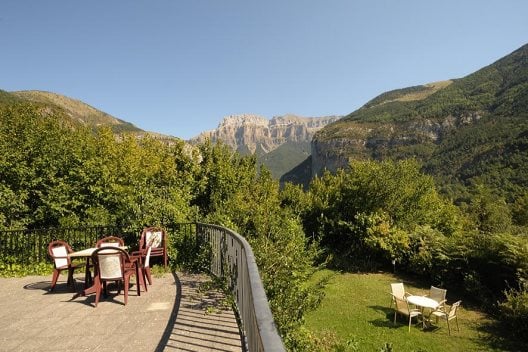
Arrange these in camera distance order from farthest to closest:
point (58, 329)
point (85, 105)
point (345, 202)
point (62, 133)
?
1. point (85, 105)
2. point (345, 202)
3. point (62, 133)
4. point (58, 329)

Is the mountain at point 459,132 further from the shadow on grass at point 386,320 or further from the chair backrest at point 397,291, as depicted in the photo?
the chair backrest at point 397,291

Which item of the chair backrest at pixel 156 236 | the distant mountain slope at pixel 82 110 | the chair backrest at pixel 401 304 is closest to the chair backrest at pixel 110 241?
the chair backrest at pixel 156 236

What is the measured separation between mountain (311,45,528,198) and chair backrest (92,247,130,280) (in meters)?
67.9

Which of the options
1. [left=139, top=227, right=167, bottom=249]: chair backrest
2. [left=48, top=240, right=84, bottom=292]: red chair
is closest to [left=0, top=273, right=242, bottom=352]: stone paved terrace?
[left=48, top=240, right=84, bottom=292]: red chair

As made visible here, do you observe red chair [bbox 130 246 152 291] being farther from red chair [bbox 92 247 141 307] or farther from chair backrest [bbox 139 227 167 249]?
chair backrest [bbox 139 227 167 249]

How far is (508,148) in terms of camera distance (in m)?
76.2

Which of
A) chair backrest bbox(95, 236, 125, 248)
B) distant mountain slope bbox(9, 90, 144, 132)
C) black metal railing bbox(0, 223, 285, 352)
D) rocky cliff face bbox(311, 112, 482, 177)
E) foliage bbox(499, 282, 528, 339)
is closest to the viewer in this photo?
black metal railing bbox(0, 223, 285, 352)

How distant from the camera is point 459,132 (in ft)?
363

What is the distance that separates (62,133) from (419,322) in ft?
54.4

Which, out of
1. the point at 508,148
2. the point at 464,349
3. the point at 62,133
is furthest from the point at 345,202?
the point at 508,148

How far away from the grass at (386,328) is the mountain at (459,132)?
197 feet

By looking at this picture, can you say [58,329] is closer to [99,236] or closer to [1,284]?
[1,284]

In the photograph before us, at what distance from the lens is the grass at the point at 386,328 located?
30.0 feet

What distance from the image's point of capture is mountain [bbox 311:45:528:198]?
76.1m
